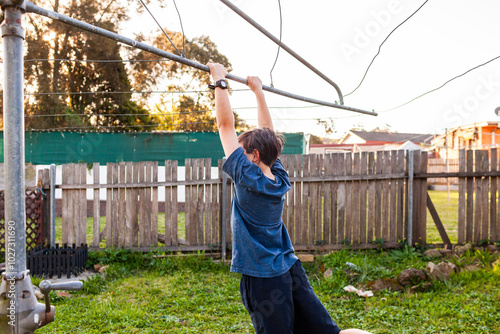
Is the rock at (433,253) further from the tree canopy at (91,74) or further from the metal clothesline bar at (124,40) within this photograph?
the tree canopy at (91,74)

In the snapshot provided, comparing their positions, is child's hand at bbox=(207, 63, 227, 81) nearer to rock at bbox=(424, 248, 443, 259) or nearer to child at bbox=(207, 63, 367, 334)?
child at bbox=(207, 63, 367, 334)

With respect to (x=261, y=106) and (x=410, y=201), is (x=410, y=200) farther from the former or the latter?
(x=261, y=106)

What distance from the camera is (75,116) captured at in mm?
16312

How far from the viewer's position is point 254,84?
8.32ft

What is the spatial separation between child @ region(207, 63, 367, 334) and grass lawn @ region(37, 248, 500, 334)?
2.04m

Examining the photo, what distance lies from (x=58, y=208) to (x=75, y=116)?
525 cm

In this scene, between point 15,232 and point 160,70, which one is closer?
point 15,232

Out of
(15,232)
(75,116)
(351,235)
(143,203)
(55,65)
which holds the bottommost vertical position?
(351,235)

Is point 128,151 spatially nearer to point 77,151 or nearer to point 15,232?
point 77,151

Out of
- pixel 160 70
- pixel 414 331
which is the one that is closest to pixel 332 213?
pixel 414 331

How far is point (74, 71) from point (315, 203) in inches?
570

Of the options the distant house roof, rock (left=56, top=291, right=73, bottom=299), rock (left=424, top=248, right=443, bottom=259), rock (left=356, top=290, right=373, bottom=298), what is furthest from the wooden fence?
the distant house roof

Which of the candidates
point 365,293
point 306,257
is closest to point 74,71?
point 306,257

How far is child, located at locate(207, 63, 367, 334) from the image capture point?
6.46ft
